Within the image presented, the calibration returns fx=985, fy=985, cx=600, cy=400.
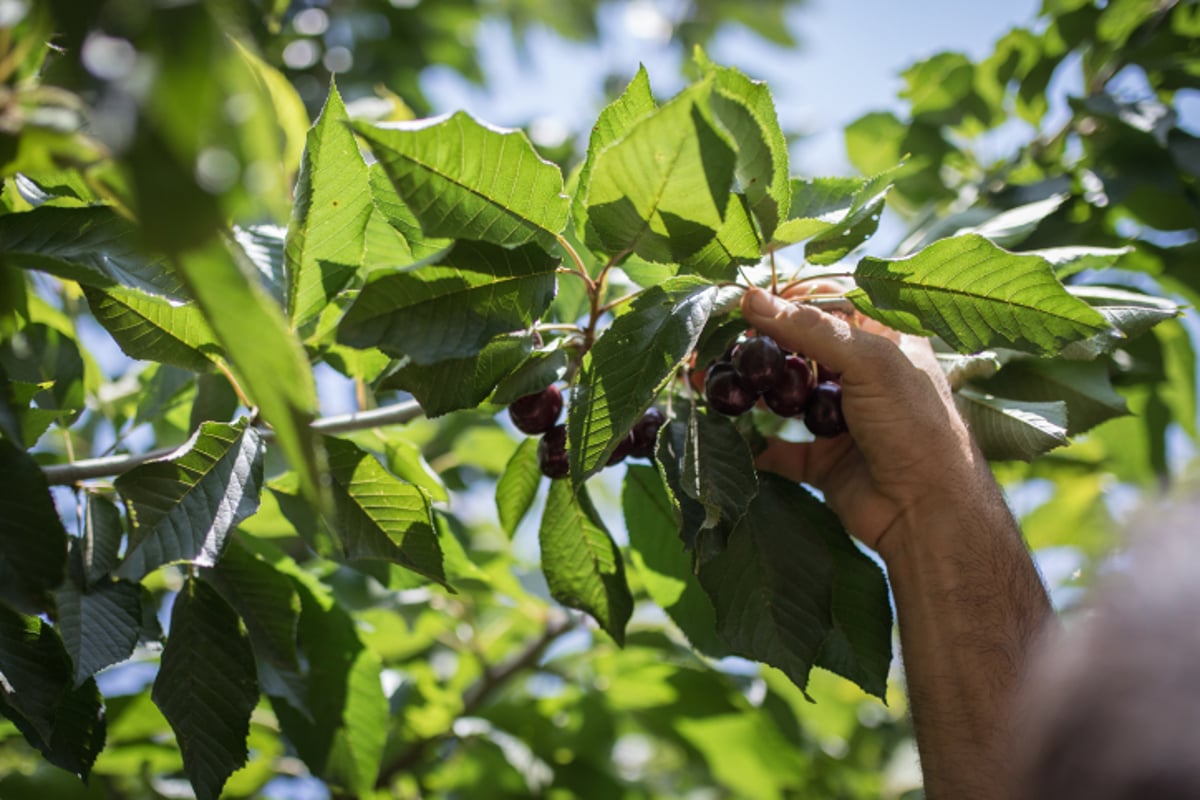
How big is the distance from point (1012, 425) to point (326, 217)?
92 centimetres

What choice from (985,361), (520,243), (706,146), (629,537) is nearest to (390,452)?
(629,537)

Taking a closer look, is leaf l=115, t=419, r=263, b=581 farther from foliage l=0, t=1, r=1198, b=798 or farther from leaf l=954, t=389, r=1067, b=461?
leaf l=954, t=389, r=1067, b=461

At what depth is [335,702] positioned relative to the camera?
1468 millimetres

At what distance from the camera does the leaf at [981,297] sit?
1088 mm

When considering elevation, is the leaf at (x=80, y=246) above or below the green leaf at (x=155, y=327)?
above

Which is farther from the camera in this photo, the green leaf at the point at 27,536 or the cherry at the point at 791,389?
the cherry at the point at 791,389

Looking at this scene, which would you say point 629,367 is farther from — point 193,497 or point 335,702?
point 335,702

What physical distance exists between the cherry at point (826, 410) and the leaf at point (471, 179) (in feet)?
1.54

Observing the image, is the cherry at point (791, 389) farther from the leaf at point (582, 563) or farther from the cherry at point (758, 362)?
the leaf at point (582, 563)

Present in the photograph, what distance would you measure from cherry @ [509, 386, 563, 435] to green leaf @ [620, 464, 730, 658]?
233 mm

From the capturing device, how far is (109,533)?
1.19 m

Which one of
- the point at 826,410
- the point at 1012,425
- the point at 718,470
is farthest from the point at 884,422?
the point at 718,470

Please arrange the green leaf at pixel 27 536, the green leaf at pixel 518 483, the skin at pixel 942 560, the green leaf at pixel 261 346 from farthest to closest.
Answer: the green leaf at pixel 518 483 → the skin at pixel 942 560 → the green leaf at pixel 27 536 → the green leaf at pixel 261 346

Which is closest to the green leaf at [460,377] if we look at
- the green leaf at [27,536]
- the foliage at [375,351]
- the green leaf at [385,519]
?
the foliage at [375,351]
